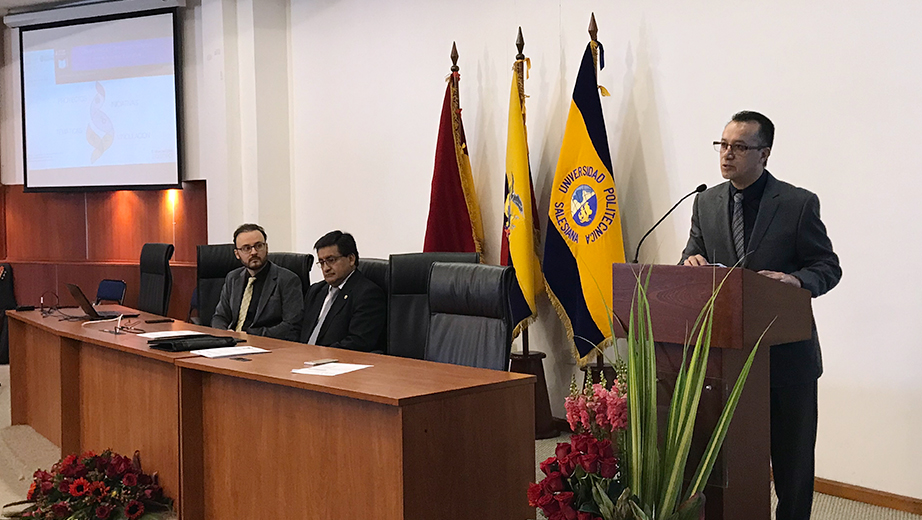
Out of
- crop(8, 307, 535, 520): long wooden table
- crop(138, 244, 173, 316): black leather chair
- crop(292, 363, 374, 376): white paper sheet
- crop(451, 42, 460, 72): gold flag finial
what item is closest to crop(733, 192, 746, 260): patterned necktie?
crop(8, 307, 535, 520): long wooden table

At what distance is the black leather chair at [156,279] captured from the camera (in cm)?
598

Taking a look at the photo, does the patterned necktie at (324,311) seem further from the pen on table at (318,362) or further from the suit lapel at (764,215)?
the suit lapel at (764,215)

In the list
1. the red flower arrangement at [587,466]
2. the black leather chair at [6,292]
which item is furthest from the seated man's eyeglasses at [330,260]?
the black leather chair at [6,292]

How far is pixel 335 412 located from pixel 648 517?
117 cm

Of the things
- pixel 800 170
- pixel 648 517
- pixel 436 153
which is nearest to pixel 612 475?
pixel 648 517

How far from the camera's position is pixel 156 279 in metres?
6.07

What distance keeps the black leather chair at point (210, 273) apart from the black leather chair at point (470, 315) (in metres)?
2.40

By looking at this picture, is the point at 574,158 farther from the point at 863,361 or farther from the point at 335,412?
the point at 335,412

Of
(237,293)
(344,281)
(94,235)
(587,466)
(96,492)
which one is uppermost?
(94,235)

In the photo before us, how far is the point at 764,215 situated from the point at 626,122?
2267 mm

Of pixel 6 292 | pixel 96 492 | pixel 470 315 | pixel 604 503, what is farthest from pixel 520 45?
pixel 6 292

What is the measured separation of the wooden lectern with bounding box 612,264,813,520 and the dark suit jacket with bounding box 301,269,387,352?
2.14 m

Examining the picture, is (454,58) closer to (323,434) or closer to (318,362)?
(318,362)

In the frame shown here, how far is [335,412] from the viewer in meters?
2.59
